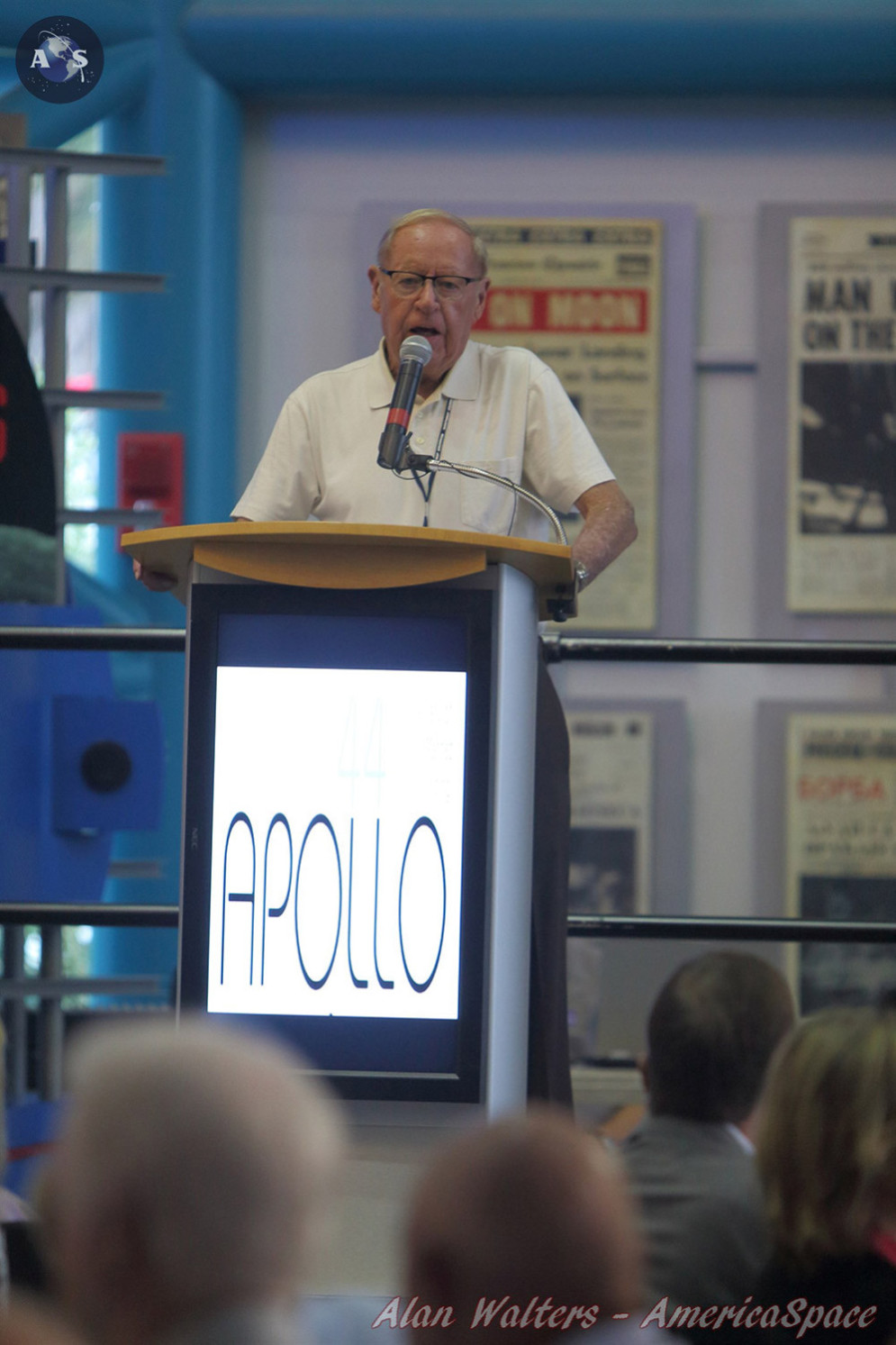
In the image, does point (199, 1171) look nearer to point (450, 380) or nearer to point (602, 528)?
point (602, 528)

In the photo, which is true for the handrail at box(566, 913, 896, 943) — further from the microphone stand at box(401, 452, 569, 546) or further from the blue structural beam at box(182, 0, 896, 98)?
the blue structural beam at box(182, 0, 896, 98)

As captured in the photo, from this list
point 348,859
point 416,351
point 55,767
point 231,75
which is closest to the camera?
point 348,859

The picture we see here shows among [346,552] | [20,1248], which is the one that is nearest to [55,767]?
[346,552]

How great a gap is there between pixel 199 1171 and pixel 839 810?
11.3ft

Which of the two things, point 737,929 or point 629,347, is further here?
point 629,347

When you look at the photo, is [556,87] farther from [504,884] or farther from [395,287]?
[504,884]

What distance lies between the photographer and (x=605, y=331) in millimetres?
4035

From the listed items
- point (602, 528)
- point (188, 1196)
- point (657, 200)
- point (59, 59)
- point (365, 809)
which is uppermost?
point (59, 59)

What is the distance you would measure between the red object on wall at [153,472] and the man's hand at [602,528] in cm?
169

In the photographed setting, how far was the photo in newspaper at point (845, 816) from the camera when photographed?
3.96 meters

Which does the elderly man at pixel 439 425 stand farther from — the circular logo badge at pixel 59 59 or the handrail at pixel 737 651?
the circular logo badge at pixel 59 59

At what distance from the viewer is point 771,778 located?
13.2 feet

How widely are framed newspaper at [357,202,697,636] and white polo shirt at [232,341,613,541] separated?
162 cm

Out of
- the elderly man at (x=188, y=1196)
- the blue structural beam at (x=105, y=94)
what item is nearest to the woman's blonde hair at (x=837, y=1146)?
the elderly man at (x=188, y=1196)
